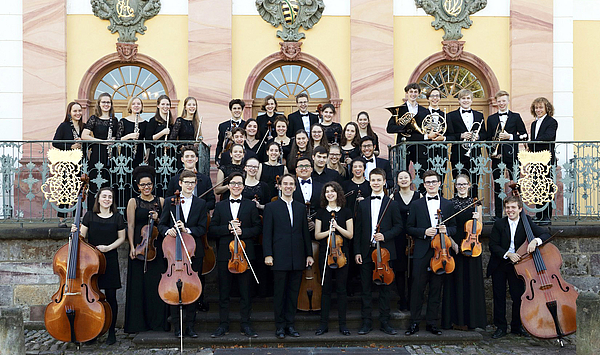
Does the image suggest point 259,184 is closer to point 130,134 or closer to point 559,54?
point 130,134

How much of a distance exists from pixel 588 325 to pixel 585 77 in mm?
7067

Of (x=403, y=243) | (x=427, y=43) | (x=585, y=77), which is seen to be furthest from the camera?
(x=585, y=77)

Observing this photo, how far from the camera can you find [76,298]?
6.30m

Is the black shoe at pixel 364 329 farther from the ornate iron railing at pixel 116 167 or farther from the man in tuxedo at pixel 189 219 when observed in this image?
the ornate iron railing at pixel 116 167

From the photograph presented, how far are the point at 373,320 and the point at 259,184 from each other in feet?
6.75

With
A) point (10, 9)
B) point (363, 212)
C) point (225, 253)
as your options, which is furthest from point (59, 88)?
point (363, 212)

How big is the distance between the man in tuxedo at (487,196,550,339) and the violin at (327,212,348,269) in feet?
5.95

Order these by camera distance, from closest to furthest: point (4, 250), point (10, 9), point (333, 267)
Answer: point (333, 267) → point (4, 250) → point (10, 9)

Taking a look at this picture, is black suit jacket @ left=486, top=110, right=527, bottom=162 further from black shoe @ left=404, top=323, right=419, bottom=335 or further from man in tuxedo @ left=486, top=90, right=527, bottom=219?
black shoe @ left=404, top=323, right=419, bottom=335

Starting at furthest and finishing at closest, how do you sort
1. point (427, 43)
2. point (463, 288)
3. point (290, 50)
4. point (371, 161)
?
1. point (427, 43)
2. point (290, 50)
3. point (371, 161)
4. point (463, 288)

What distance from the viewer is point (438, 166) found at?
26.5 ft

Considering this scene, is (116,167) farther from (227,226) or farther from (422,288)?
(422,288)

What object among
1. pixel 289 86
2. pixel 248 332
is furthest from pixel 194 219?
pixel 289 86

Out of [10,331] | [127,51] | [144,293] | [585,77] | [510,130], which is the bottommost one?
[10,331]
